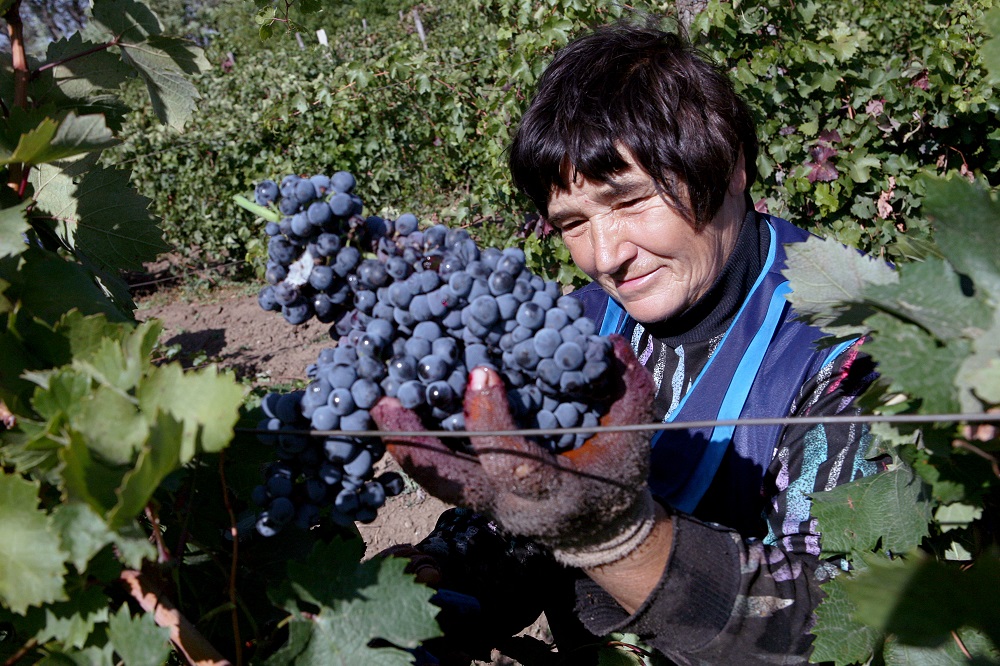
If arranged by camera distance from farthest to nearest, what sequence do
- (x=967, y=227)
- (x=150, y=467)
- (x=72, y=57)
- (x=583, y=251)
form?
(x=583, y=251) < (x=72, y=57) < (x=967, y=227) < (x=150, y=467)

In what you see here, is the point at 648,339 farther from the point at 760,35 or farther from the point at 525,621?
the point at 760,35

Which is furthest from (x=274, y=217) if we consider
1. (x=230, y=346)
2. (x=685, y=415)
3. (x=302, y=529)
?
(x=230, y=346)

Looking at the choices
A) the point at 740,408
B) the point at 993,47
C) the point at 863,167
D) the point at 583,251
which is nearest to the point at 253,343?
the point at 863,167

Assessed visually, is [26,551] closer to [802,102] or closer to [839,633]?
[839,633]

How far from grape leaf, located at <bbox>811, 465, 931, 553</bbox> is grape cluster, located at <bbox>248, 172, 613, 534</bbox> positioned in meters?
0.49

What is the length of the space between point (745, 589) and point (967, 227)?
705 mm

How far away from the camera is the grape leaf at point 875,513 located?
1.13m

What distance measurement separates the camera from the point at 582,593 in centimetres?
149

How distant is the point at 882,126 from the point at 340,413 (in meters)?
4.08

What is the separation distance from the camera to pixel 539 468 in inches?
41.3

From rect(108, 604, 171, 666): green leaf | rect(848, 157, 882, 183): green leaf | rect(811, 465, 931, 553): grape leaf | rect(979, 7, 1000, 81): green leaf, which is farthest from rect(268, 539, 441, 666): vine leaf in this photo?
rect(848, 157, 882, 183): green leaf

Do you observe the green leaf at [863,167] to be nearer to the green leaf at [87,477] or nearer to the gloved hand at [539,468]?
the gloved hand at [539,468]

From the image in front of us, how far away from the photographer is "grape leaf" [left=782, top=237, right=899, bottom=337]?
1.01m

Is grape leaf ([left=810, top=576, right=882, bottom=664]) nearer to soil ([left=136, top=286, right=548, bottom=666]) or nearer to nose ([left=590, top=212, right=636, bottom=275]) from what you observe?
nose ([left=590, top=212, right=636, bottom=275])
